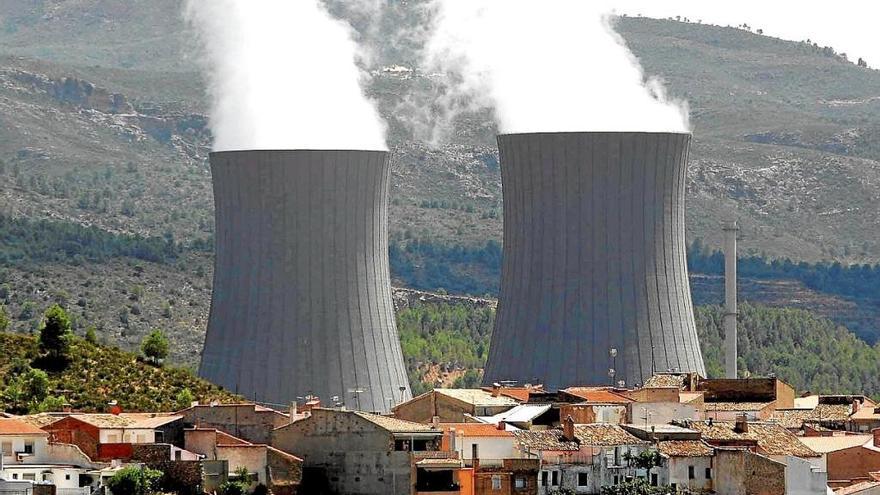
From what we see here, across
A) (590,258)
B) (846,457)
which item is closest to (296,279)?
(590,258)

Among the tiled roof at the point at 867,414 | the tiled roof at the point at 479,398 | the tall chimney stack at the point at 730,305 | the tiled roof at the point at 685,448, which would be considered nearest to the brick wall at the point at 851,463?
the tiled roof at the point at 685,448

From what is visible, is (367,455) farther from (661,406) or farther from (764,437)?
(661,406)

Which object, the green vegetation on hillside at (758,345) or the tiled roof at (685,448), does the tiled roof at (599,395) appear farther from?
the green vegetation on hillside at (758,345)

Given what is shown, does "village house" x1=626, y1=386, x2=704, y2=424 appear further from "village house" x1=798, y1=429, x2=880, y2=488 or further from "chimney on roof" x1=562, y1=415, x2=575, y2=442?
"chimney on roof" x1=562, y1=415, x2=575, y2=442

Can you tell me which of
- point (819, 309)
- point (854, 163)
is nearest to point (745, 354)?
point (819, 309)

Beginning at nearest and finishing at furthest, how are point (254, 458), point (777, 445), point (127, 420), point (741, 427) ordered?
point (254, 458) → point (127, 420) → point (777, 445) → point (741, 427)

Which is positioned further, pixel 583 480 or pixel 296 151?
pixel 296 151

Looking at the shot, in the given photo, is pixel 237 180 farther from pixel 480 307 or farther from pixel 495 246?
pixel 495 246

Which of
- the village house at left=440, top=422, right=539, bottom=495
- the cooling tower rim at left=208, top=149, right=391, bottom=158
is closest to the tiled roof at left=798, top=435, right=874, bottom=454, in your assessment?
the village house at left=440, top=422, right=539, bottom=495
